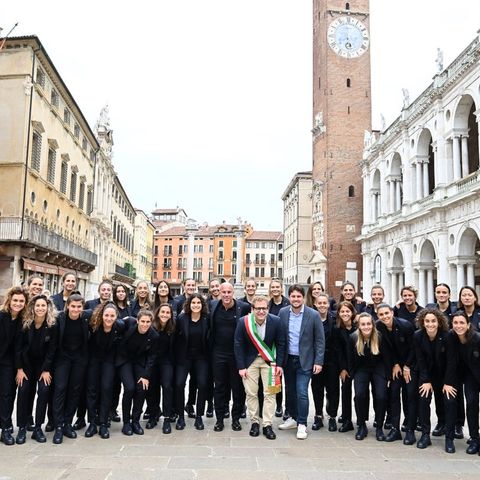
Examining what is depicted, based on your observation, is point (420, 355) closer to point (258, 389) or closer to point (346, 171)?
point (258, 389)

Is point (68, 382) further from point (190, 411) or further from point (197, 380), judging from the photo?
point (190, 411)

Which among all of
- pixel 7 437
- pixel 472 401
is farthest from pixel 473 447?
pixel 7 437

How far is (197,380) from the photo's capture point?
7832 millimetres

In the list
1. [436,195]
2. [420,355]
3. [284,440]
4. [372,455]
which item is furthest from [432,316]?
[436,195]

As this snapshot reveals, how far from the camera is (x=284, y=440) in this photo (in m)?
6.94

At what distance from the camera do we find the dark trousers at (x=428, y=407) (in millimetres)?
6840

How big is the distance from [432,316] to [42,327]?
5.20 m

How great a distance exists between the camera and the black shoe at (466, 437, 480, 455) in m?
6.47

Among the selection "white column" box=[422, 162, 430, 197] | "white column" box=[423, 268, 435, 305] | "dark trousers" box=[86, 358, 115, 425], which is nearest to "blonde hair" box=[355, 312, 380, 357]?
"dark trousers" box=[86, 358, 115, 425]

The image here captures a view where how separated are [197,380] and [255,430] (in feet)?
3.98

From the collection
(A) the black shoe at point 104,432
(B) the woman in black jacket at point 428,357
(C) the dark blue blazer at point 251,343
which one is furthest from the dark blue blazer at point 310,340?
(A) the black shoe at point 104,432

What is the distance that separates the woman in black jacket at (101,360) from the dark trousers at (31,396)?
0.59 m

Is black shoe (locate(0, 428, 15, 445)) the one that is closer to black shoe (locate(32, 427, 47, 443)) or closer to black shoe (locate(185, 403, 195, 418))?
black shoe (locate(32, 427, 47, 443))

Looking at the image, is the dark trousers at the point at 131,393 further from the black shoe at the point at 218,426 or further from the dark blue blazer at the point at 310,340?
the dark blue blazer at the point at 310,340
